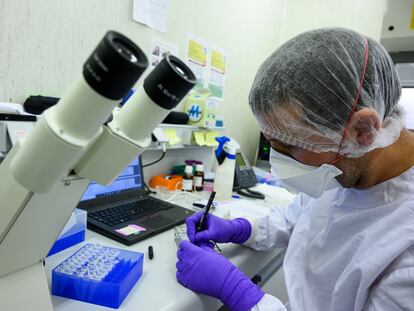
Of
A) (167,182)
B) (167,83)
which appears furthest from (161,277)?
(167,182)

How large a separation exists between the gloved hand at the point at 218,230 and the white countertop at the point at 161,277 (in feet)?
0.12

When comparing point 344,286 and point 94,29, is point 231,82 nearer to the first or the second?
point 94,29

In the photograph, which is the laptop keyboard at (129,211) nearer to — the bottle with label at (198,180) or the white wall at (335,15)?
the bottle with label at (198,180)

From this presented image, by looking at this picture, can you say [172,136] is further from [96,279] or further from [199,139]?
[96,279]

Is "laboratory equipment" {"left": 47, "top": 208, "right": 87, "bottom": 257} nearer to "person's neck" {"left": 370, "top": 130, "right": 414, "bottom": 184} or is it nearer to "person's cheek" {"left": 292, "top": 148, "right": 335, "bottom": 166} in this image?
"person's cheek" {"left": 292, "top": 148, "right": 335, "bottom": 166}

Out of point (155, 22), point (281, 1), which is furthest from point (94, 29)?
point (281, 1)

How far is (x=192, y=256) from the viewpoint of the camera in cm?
69

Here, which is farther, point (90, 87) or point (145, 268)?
point (145, 268)

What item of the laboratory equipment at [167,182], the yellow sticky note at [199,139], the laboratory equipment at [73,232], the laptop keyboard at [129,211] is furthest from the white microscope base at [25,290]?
the yellow sticky note at [199,139]

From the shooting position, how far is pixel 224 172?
1.35 metres

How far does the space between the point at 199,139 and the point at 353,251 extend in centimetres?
100

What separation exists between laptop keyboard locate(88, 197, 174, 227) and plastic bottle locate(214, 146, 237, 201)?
12.3 inches

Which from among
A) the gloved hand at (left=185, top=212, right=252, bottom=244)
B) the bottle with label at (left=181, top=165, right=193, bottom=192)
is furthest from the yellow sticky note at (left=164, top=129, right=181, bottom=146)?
the gloved hand at (left=185, top=212, right=252, bottom=244)

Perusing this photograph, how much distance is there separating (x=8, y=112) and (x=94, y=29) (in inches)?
18.0
